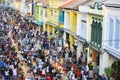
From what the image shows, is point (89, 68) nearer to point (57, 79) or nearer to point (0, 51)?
point (57, 79)

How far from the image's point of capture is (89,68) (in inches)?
1186

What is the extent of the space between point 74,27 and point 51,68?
423 inches

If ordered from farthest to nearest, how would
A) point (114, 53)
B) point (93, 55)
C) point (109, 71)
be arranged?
point (93, 55) → point (109, 71) → point (114, 53)

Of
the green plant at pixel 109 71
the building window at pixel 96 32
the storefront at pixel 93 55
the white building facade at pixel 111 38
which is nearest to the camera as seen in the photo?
the white building facade at pixel 111 38

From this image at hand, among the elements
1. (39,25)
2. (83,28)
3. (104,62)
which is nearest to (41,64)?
(104,62)

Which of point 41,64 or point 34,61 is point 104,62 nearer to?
point 41,64

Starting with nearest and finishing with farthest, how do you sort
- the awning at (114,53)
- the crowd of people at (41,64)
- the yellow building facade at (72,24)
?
the awning at (114,53) → the crowd of people at (41,64) → the yellow building facade at (72,24)

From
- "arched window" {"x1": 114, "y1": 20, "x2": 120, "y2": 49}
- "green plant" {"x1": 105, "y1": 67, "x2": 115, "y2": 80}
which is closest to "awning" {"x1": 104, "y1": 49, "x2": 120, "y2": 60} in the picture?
"arched window" {"x1": 114, "y1": 20, "x2": 120, "y2": 49}

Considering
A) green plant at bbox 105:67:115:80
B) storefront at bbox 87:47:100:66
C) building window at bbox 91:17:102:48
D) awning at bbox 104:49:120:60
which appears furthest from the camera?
storefront at bbox 87:47:100:66

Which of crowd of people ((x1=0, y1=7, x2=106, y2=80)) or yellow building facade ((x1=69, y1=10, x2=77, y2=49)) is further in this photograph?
yellow building facade ((x1=69, y1=10, x2=77, y2=49))

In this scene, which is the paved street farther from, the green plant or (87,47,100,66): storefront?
the green plant

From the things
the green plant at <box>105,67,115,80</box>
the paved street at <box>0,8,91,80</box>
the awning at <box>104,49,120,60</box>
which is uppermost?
the awning at <box>104,49,120,60</box>

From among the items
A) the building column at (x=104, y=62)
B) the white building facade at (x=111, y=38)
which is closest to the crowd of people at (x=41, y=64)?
the building column at (x=104, y=62)

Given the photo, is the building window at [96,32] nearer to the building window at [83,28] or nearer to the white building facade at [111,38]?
the white building facade at [111,38]
